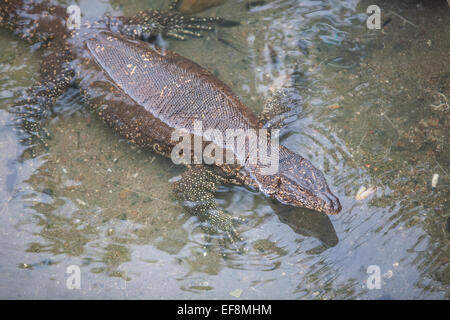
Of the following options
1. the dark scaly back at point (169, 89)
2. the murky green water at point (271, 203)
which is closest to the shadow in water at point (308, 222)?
the murky green water at point (271, 203)

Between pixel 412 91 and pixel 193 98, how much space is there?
2.78 metres

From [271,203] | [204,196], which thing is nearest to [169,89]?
[204,196]

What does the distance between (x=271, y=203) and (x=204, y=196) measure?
766 mm

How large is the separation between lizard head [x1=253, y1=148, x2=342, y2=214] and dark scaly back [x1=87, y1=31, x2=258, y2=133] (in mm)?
650

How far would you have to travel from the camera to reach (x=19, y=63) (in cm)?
564

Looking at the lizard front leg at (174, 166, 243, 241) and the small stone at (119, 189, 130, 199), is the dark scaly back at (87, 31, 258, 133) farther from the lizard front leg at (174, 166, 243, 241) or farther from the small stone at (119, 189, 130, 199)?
Answer: the small stone at (119, 189, 130, 199)

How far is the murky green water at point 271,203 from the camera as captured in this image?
4.22 meters

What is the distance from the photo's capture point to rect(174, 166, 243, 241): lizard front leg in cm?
453

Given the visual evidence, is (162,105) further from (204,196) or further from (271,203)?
(271,203)

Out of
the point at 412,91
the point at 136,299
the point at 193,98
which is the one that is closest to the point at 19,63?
the point at 193,98

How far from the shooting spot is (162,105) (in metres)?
4.67

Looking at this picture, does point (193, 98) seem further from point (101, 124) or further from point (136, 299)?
point (136, 299)

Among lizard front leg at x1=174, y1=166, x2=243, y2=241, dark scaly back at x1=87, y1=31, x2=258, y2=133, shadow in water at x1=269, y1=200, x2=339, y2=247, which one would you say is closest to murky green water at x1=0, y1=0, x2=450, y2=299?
shadow in water at x1=269, y1=200, x2=339, y2=247
